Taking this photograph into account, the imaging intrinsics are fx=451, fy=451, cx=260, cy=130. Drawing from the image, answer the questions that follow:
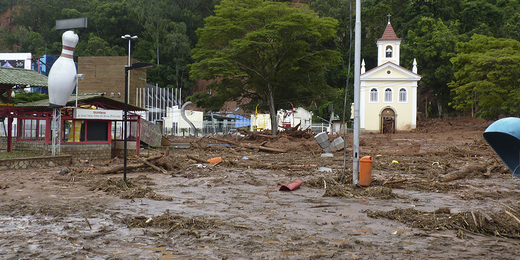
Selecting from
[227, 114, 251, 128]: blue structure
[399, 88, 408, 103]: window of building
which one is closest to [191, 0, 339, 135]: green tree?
[399, 88, 408, 103]: window of building

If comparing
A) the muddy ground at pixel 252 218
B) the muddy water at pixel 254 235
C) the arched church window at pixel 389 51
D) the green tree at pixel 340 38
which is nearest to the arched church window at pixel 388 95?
the arched church window at pixel 389 51

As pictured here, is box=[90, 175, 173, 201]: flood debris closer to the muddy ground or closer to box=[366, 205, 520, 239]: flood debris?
the muddy ground

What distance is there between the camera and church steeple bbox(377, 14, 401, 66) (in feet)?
179

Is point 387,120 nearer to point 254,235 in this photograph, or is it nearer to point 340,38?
point 340,38

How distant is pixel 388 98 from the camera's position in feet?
174

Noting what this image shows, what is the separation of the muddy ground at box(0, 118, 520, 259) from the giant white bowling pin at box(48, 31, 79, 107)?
4.20m

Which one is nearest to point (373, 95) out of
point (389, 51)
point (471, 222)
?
point (389, 51)

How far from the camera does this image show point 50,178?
1391cm

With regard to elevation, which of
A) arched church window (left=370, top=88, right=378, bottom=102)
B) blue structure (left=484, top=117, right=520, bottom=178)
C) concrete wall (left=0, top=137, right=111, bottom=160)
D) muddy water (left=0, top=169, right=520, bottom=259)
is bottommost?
muddy water (left=0, top=169, right=520, bottom=259)

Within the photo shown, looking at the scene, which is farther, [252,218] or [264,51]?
[264,51]

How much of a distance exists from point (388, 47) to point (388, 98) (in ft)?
22.6

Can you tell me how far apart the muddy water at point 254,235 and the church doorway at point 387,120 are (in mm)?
43273

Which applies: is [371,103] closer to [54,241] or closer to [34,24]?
[54,241]

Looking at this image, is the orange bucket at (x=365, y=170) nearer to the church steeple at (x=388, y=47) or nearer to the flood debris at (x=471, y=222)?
the flood debris at (x=471, y=222)
